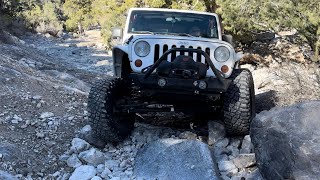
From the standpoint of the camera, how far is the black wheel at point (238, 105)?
5.02 metres

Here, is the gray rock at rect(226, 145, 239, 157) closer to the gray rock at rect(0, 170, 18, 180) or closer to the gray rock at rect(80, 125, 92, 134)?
the gray rock at rect(80, 125, 92, 134)

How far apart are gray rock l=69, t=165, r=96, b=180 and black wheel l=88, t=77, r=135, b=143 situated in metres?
0.61

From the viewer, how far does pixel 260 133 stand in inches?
161

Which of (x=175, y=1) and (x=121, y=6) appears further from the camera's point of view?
(x=121, y=6)

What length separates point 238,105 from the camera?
16.5 feet

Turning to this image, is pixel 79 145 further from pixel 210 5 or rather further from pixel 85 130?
pixel 210 5

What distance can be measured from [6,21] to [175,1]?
13.6 meters

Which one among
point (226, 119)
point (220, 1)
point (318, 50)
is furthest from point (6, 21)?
point (226, 119)

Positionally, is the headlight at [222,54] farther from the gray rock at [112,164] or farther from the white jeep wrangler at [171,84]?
the gray rock at [112,164]

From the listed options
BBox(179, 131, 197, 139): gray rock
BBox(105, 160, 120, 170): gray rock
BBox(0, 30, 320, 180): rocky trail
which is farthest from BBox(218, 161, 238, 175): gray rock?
BBox(105, 160, 120, 170): gray rock

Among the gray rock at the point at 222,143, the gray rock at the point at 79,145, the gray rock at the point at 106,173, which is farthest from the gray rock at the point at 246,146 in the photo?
the gray rock at the point at 79,145

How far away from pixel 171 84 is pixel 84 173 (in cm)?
137

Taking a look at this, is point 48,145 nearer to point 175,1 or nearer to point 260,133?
point 260,133

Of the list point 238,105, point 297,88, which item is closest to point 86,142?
point 238,105
